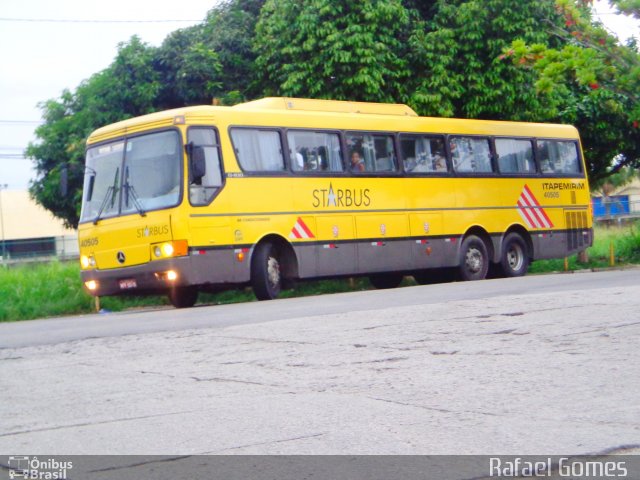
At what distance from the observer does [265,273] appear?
18125mm

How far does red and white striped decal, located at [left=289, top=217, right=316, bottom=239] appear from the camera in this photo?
18.9m

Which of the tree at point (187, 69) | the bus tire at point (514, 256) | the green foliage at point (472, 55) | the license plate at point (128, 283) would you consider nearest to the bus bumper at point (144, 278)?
the license plate at point (128, 283)

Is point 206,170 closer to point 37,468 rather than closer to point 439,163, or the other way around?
point 439,163

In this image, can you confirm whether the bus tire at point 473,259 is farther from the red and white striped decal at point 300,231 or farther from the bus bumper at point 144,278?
the bus bumper at point 144,278

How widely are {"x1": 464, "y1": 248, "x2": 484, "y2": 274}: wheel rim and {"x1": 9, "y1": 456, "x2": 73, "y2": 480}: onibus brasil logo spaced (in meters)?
17.7

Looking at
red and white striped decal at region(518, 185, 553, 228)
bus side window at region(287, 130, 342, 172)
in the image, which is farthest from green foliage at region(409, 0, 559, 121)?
bus side window at region(287, 130, 342, 172)

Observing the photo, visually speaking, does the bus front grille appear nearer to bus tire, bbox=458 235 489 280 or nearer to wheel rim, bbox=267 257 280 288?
bus tire, bbox=458 235 489 280

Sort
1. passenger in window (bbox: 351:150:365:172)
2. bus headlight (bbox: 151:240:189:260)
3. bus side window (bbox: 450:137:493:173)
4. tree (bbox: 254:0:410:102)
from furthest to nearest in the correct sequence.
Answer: tree (bbox: 254:0:410:102) → bus side window (bbox: 450:137:493:173) → passenger in window (bbox: 351:150:365:172) → bus headlight (bbox: 151:240:189:260)

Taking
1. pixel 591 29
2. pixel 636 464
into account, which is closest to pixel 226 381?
pixel 636 464

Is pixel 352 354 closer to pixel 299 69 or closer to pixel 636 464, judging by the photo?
pixel 636 464

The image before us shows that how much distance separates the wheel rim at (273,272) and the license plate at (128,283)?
2.27m

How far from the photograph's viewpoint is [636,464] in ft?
16.7

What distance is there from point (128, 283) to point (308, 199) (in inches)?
146

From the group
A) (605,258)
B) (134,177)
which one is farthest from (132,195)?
(605,258)
